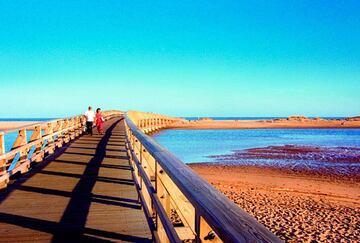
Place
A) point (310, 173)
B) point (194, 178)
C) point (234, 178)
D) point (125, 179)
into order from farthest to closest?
point (310, 173) < point (234, 178) < point (125, 179) < point (194, 178)

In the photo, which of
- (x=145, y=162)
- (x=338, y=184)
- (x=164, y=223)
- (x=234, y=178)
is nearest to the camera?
(x=164, y=223)

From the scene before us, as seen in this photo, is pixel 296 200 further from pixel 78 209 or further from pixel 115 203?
pixel 78 209

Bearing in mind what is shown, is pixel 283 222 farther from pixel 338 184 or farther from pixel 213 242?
pixel 213 242

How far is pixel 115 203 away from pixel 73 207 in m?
0.64

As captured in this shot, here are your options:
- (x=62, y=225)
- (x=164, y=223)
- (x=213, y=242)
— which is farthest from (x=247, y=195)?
(x=213, y=242)

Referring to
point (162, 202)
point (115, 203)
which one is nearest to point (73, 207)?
point (115, 203)

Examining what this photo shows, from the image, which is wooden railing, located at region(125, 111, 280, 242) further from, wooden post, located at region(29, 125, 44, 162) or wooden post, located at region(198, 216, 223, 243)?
wooden post, located at region(29, 125, 44, 162)

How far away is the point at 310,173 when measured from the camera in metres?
18.3

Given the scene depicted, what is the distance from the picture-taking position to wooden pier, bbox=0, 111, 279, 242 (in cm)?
173

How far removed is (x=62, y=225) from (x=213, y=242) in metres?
3.32

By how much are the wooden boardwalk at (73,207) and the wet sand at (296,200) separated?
445cm

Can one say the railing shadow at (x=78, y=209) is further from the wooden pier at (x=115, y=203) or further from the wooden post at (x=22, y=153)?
the wooden post at (x=22, y=153)

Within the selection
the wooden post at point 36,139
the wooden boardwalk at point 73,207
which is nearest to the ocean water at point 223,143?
the wooden post at point 36,139

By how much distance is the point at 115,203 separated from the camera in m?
5.55
